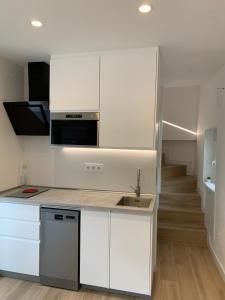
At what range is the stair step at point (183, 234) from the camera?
349 centimetres

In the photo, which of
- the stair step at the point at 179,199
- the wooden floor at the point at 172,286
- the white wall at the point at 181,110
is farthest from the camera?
the white wall at the point at 181,110

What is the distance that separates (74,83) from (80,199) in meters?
1.33

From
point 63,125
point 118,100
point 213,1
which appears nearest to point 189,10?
point 213,1

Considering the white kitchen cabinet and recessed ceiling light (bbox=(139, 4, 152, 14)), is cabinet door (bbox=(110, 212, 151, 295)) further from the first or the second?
recessed ceiling light (bbox=(139, 4, 152, 14))

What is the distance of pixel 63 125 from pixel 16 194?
984 millimetres

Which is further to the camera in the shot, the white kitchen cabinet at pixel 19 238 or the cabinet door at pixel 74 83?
the cabinet door at pixel 74 83

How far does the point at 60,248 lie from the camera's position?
2.37m

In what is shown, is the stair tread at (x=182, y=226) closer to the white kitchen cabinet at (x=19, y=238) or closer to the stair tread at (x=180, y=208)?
the stair tread at (x=180, y=208)

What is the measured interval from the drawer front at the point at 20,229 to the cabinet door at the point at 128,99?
1.17 m

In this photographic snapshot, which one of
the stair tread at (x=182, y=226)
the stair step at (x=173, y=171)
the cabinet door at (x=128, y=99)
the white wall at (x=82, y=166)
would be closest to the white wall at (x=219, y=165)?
the stair tread at (x=182, y=226)

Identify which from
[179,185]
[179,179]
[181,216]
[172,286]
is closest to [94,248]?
[172,286]

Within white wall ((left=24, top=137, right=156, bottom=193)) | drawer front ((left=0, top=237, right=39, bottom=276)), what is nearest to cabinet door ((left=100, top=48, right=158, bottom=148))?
white wall ((left=24, top=137, right=156, bottom=193))

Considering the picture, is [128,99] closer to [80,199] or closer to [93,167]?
[93,167]

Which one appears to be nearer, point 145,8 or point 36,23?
point 145,8
